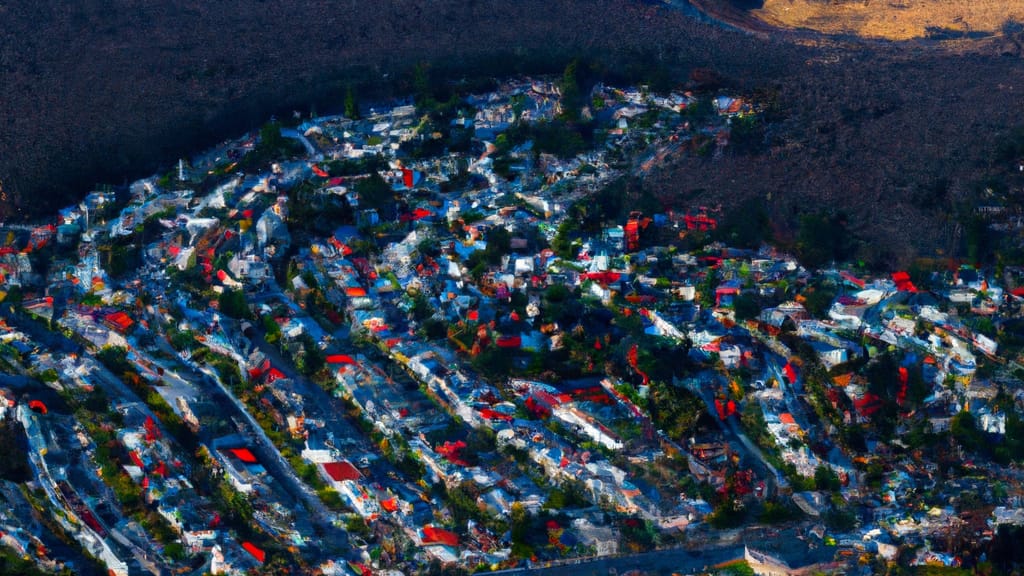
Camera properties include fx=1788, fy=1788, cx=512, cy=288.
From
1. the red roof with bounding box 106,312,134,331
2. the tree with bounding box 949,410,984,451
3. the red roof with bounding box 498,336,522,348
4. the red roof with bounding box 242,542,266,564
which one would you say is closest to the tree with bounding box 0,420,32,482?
the red roof with bounding box 106,312,134,331

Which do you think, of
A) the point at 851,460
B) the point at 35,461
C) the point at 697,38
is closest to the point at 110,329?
the point at 35,461

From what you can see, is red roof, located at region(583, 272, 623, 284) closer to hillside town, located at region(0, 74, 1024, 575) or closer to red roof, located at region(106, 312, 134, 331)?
hillside town, located at region(0, 74, 1024, 575)

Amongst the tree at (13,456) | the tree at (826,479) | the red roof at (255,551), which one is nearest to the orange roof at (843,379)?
the tree at (826,479)

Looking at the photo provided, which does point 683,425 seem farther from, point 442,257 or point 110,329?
point 110,329

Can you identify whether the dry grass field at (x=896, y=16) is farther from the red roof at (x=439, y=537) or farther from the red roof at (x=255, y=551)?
the red roof at (x=255, y=551)

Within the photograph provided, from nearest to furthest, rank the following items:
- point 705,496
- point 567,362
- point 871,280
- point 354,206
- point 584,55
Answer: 1. point 705,496
2. point 567,362
3. point 871,280
4. point 354,206
5. point 584,55

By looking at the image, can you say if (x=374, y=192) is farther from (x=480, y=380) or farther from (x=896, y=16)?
(x=896, y=16)
